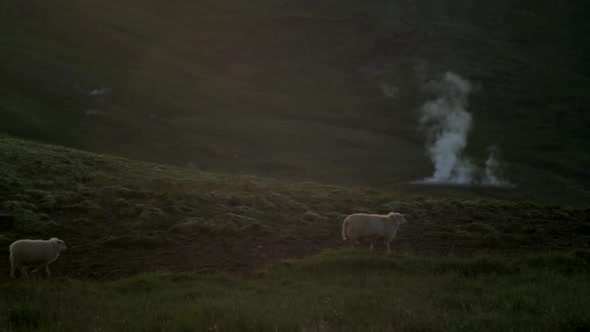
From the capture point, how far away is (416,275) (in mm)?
16391

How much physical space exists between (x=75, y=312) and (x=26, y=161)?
3635cm

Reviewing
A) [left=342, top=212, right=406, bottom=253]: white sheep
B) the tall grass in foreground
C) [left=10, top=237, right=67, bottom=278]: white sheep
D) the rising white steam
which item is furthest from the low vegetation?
the rising white steam

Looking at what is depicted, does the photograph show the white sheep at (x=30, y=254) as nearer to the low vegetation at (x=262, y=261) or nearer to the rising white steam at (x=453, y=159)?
the low vegetation at (x=262, y=261)

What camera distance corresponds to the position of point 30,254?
1992 cm

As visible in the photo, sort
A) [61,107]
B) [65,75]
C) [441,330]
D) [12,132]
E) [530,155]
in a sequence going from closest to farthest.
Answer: [441,330] → [12,132] → [61,107] → [65,75] → [530,155]

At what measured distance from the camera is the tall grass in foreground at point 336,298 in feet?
33.0

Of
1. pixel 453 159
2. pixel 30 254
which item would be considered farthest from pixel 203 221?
pixel 453 159

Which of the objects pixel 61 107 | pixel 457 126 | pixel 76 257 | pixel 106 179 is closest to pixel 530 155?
pixel 457 126

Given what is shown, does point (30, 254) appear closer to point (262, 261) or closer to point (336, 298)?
point (262, 261)

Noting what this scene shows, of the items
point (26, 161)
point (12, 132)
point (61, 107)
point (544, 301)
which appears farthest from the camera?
point (61, 107)

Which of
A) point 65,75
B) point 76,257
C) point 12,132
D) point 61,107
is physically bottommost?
point 76,257

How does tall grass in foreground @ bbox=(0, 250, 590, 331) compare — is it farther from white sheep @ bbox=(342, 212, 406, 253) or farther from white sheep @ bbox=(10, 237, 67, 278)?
white sheep @ bbox=(342, 212, 406, 253)

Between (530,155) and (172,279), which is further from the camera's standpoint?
(530,155)

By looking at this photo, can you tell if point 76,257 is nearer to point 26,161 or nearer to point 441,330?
point 441,330
